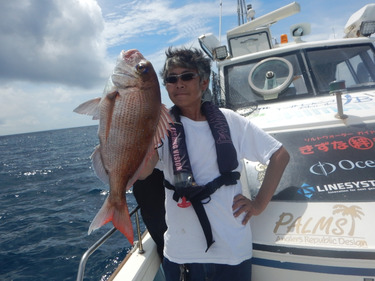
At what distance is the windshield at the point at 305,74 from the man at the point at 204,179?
2.24 meters

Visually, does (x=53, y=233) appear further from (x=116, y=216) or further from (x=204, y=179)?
(x=204, y=179)

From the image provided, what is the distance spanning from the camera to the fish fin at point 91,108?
1.61 metres

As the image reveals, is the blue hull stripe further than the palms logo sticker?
No

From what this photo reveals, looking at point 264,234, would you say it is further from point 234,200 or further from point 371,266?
point 371,266

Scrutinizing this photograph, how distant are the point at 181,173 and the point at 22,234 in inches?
354

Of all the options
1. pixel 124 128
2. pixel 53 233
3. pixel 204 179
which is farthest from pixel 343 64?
pixel 53 233

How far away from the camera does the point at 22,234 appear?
8.50 meters

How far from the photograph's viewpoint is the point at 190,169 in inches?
71.2

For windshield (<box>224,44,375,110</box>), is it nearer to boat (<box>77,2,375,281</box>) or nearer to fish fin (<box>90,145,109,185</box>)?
boat (<box>77,2,375,281</box>)

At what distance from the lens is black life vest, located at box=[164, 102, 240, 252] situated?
1.73 metres

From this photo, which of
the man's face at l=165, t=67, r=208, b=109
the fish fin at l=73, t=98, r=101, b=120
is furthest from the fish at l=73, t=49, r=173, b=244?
the man's face at l=165, t=67, r=208, b=109

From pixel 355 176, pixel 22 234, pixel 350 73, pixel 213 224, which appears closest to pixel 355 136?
pixel 355 176

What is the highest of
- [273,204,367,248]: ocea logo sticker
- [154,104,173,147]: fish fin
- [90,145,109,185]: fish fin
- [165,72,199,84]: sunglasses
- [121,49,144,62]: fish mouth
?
[121,49,144,62]: fish mouth

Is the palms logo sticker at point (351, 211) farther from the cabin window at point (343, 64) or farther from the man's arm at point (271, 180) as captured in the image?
the cabin window at point (343, 64)
